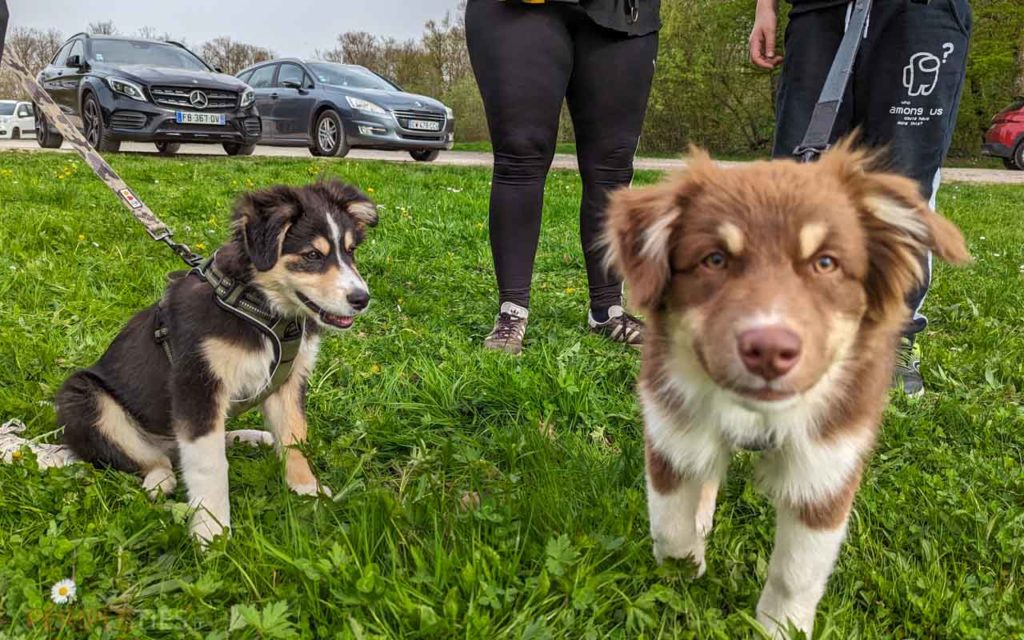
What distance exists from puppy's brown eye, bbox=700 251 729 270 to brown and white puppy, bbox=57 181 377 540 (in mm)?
1539

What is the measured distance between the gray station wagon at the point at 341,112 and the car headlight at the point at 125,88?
331cm

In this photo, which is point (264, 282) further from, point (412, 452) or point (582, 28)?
point (582, 28)

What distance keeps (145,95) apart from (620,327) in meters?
11.3

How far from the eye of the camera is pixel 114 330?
400cm

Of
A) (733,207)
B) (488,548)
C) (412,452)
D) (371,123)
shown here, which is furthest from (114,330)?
(371,123)

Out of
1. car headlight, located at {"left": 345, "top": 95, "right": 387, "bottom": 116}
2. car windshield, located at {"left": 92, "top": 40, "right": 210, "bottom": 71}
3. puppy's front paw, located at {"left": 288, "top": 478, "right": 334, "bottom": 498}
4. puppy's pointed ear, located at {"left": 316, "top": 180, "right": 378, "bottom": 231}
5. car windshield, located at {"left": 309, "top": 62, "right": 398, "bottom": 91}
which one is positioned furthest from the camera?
car windshield, located at {"left": 309, "top": 62, "right": 398, "bottom": 91}

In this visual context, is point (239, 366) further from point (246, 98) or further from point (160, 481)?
point (246, 98)

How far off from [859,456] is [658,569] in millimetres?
624

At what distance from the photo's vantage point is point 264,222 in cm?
271

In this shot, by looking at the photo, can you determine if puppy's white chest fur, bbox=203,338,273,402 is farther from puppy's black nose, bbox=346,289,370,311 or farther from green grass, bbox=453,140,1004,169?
green grass, bbox=453,140,1004,169

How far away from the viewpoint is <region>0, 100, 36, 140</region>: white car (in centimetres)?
3052

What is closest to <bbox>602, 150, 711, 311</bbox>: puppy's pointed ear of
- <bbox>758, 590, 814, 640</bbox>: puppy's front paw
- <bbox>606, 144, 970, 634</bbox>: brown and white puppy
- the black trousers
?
<bbox>606, 144, 970, 634</bbox>: brown and white puppy

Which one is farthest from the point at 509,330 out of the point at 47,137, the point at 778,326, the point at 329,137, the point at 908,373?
the point at 47,137

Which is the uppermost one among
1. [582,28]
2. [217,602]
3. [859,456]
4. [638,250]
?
[582,28]
